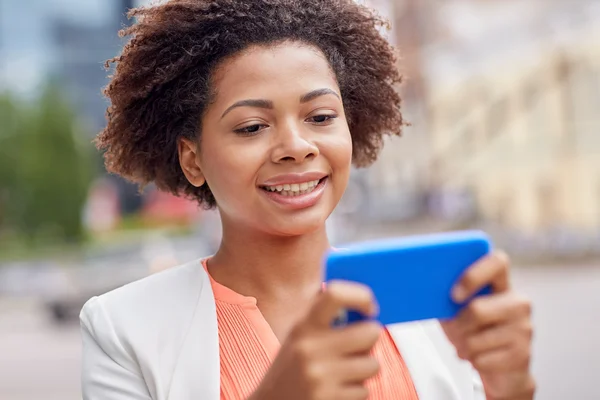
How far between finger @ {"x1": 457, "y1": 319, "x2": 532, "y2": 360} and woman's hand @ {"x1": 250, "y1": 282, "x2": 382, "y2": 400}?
0.43 ft

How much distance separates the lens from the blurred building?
810 inches

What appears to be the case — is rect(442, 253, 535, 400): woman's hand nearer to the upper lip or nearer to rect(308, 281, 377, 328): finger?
rect(308, 281, 377, 328): finger

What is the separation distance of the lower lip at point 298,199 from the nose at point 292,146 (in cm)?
6

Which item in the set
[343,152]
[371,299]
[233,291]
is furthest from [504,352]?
[233,291]

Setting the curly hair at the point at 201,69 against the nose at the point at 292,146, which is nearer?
the nose at the point at 292,146

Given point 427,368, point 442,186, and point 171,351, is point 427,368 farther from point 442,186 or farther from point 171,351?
point 442,186

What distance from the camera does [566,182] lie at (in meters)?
21.0

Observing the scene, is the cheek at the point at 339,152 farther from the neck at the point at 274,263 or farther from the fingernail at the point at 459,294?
the fingernail at the point at 459,294

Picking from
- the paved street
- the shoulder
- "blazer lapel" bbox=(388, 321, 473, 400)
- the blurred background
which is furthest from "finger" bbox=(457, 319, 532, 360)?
the blurred background

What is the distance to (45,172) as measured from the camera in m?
25.6

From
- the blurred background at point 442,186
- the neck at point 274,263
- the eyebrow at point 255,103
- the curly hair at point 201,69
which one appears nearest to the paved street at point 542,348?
the blurred background at point 442,186

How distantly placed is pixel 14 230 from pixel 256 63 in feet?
90.3

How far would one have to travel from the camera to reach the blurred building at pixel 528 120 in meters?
20.6

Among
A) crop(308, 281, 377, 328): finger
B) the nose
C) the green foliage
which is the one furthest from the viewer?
the green foliage
